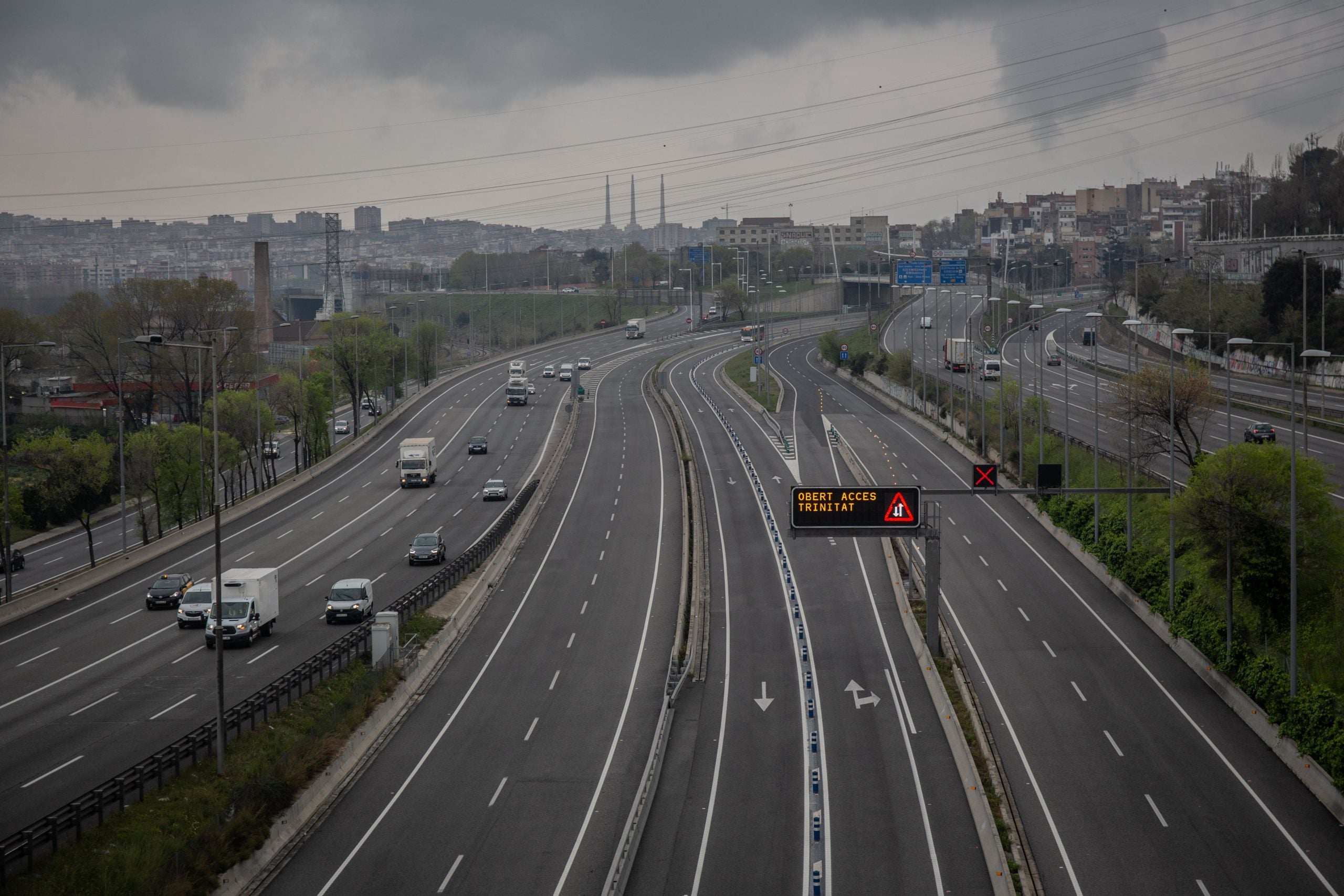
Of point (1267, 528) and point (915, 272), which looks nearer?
point (1267, 528)

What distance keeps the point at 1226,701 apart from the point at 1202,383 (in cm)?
2542

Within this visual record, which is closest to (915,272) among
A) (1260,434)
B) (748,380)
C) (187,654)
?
(748,380)

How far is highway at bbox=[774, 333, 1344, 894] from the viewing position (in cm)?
2555

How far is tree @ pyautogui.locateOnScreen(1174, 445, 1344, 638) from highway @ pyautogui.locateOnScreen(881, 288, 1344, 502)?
465cm

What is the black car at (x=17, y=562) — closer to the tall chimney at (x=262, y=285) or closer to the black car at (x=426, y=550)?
the black car at (x=426, y=550)

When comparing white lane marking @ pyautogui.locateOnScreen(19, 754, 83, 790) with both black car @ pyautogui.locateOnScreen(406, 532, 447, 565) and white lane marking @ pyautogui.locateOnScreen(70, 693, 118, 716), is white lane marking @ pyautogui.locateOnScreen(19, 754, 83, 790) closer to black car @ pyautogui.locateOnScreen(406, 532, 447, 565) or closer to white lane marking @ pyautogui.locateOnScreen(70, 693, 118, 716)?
white lane marking @ pyautogui.locateOnScreen(70, 693, 118, 716)

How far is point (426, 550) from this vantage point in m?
52.1

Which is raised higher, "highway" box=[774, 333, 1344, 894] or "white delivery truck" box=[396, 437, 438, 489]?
"white delivery truck" box=[396, 437, 438, 489]

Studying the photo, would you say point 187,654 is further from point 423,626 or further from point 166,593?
point 166,593

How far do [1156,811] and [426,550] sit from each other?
3275 cm

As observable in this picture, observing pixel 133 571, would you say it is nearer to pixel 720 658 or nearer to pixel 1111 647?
pixel 720 658

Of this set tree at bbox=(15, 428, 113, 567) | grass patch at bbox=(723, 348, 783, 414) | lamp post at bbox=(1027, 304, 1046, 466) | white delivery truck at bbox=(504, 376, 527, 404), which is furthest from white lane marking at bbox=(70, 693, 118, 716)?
white delivery truck at bbox=(504, 376, 527, 404)

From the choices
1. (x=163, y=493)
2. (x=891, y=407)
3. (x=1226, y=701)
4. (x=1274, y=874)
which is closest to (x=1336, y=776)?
(x=1274, y=874)

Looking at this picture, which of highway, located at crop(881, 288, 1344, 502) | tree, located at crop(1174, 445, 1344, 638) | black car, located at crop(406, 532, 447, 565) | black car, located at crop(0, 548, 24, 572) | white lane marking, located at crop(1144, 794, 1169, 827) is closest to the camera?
white lane marking, located at crop(1144, 794, 1169, 827)
